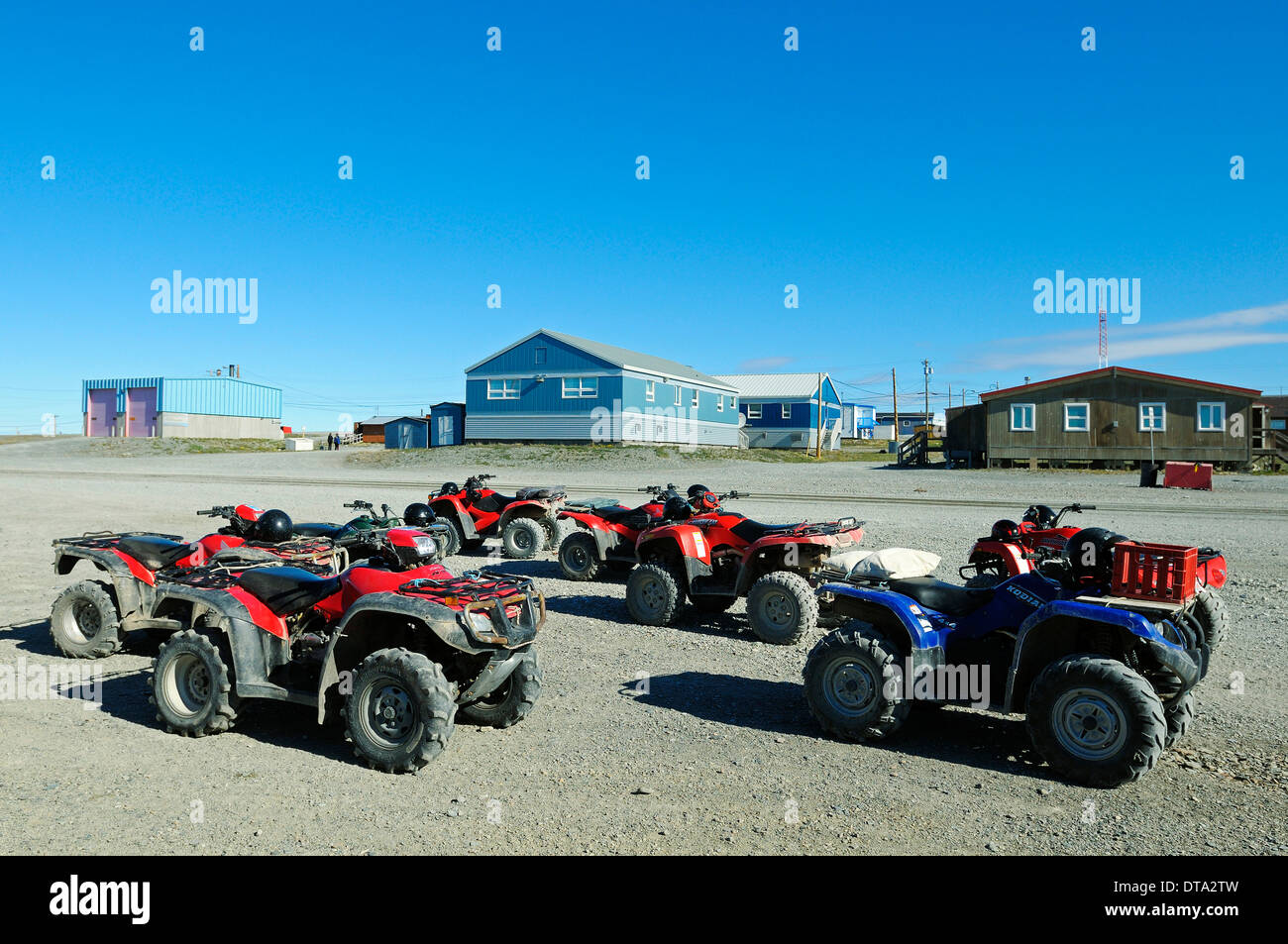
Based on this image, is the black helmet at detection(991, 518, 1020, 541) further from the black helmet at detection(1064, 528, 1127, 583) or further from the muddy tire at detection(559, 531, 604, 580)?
the muddy tire at detection(559, 531, 604, 580)

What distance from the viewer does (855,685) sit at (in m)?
6.03

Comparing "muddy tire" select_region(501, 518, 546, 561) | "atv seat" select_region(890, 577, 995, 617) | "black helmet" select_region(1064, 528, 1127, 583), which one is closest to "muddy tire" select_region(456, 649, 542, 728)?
"atv seat" select_region(890, 577, 995, 617)

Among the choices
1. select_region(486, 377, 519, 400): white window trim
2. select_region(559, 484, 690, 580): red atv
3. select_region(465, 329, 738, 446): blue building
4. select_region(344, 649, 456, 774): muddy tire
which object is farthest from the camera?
select_region(486, 377, 519, 400): white window trim

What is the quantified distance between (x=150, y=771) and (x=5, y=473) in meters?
38.1

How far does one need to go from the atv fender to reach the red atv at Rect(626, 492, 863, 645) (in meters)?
3.18

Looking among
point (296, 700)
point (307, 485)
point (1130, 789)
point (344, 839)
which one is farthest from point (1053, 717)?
point (307, 485)

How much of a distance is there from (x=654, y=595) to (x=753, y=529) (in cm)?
144

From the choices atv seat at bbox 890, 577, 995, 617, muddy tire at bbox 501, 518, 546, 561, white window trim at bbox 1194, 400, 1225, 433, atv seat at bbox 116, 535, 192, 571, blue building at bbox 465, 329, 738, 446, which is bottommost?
muddy tire at bbox 501, 518, 546, 561

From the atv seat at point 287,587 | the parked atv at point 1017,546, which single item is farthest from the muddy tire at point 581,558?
the atv seat at point 287,587

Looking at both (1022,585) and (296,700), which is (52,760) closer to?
(296,700)

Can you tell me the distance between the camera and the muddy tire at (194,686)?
5.93m

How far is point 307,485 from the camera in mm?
31500

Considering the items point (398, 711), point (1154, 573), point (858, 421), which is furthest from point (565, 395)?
point (858, 421)

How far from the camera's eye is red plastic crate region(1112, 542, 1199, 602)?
205 inches
